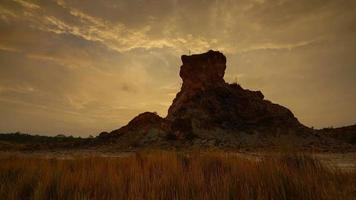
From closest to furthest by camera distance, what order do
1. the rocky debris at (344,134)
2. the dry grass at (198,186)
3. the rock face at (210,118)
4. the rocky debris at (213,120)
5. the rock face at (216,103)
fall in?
the dry grass at (198,186)
the rocky debris at (213,120)
the rock face at (210,118)
the rock face at (216,103)
the rocky debris at (344,134)

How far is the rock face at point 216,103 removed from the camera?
29234mm

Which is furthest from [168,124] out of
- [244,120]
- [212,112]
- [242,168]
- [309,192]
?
[309,192]

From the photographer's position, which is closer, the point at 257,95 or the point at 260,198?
the point at 260,198

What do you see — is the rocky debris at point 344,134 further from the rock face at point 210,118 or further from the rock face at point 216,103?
the rock face at point 216,103

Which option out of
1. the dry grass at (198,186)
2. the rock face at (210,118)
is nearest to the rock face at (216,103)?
the rock face at (210,118)

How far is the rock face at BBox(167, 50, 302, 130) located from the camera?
29234 mm

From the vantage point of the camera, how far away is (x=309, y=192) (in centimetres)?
374

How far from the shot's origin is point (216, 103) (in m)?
30.8

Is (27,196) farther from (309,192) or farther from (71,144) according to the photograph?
(71,144)

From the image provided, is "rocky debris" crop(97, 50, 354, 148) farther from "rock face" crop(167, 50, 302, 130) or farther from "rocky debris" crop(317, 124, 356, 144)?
"rocky debris" crop(317, 124, 356, 144)

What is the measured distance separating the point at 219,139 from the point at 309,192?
74.9 ft

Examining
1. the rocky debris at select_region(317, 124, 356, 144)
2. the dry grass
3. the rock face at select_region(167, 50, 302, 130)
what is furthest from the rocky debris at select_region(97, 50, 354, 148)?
the dry grass

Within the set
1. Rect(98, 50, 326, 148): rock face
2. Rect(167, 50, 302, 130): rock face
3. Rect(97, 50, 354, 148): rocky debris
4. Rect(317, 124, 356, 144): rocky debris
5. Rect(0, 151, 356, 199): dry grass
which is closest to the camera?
Rect(0, 151, 356, 199): dry grass

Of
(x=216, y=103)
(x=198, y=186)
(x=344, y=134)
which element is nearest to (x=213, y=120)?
(x=216, y=103)
